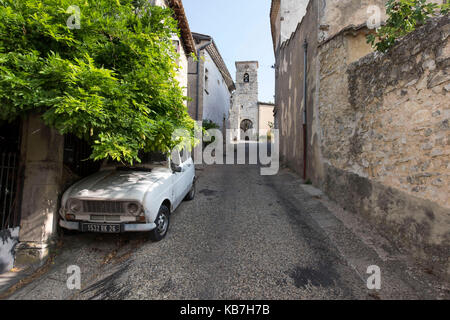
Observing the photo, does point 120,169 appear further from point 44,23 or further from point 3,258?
point 44,23

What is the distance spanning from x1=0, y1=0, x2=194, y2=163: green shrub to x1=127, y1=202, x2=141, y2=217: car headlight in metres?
0.72

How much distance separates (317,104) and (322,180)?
7.11ft

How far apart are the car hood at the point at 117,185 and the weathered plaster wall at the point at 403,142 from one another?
12.0ft

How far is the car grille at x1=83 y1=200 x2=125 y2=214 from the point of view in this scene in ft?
10.2

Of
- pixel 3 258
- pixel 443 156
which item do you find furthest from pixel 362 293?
pixel 3 258

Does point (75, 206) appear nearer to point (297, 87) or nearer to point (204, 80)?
point (297, 87)

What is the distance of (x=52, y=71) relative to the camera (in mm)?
2338

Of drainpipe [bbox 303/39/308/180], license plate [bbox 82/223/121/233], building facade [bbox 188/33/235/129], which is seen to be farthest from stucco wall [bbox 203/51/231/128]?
license plate [bbox 82/223/121/233]

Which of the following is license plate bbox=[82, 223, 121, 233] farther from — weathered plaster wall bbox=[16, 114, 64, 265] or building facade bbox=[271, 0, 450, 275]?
building facade bbox=[271, 0, 450, 275]

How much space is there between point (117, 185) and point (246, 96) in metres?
24.6

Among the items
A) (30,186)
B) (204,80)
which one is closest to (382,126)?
(30,186)

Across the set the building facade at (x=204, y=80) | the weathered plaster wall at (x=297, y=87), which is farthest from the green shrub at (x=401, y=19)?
the building facade at (x=204, y=80)

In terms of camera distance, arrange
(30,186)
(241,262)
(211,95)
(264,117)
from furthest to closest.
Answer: (264,117) < (211,95) < (30,186) < (241,262)

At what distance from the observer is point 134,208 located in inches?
124
